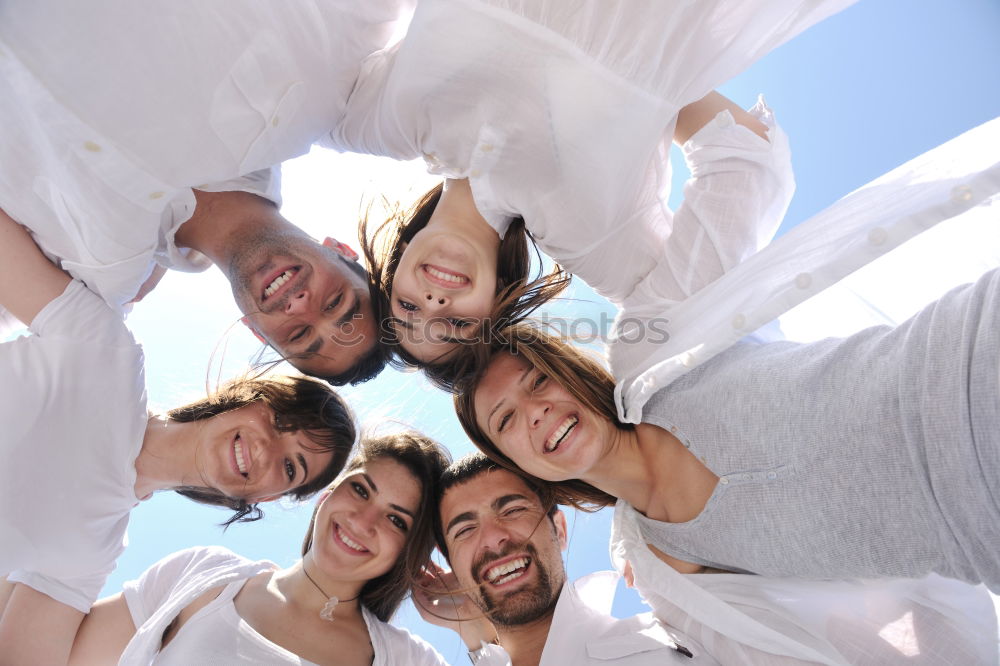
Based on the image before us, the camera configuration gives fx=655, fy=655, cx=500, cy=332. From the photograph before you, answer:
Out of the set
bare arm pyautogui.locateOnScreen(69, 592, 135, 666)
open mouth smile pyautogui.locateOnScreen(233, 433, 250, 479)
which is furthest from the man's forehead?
bare arm pyautogui.locateOnScreen(69, 592, 135, 666)

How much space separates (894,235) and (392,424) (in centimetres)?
192

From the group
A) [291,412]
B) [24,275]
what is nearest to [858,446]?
[291,412]

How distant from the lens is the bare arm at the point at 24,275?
187cm

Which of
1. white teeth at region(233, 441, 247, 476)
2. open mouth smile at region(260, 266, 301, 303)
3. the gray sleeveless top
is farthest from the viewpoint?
white teeth at region(233, 441, 247, 476)

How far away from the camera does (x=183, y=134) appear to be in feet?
5.48

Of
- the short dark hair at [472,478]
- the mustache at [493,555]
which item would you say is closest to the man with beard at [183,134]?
the short dark hair at [472,478]

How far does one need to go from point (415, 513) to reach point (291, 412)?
60 centimetres

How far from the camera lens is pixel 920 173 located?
1.52m

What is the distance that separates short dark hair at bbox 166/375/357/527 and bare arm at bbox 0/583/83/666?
1.71ft

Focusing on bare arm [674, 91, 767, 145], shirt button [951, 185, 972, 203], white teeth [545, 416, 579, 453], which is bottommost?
white teeth [545, 416, 579, 453]

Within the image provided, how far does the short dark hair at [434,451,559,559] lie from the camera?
236cm

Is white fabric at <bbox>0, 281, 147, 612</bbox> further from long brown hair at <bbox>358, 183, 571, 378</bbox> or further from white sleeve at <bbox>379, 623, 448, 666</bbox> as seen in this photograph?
white sleeve at <bbox>379, 623, 448, 666</bbox>

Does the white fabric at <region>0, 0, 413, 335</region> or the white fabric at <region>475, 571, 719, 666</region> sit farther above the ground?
the white fabric at <region>0, 0, 413, 335</region>

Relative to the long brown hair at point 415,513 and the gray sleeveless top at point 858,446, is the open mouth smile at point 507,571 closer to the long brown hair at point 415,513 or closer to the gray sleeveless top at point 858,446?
the long brown hair at point 415,513
